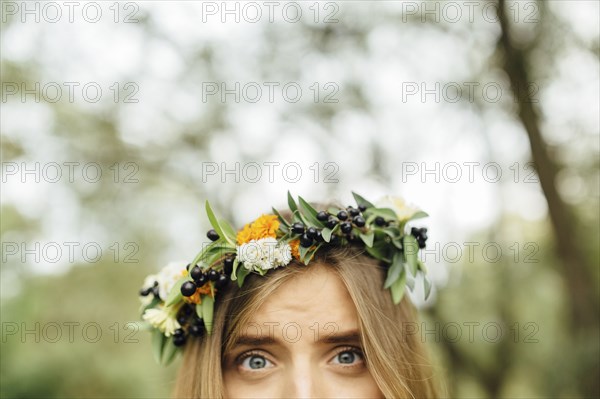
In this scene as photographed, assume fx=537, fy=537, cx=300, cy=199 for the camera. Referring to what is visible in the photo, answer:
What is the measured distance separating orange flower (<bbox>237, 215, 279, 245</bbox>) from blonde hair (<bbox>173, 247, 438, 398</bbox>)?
0.49 ft

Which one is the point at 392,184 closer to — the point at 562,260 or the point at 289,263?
the point at 562,260

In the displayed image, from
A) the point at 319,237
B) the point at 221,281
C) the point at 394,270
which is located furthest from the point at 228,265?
the point at 394,270

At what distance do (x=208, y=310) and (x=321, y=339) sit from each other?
471mm

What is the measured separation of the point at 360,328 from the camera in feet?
6.68

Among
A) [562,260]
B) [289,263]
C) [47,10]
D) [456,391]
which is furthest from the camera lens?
[456,391]

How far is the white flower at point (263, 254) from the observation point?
2074 millimetres

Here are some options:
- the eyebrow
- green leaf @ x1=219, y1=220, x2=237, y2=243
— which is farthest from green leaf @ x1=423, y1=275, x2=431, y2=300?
green leaf @ x1=219, y1=220, x2=237, y2=243

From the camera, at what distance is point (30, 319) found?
6.38 metres

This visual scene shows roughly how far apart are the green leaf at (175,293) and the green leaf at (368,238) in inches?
28.9

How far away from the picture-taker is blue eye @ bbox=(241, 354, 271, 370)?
2.06 meters

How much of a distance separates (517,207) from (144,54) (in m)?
5.40

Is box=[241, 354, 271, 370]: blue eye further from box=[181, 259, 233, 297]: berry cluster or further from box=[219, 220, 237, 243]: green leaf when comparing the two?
box=[219, 220, 237, 243]: green leaf

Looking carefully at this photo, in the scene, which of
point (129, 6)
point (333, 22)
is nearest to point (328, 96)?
point (333, 22)

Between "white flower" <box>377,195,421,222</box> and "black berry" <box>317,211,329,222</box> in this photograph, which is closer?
"black berry" <box>317,211,329,222</box>
